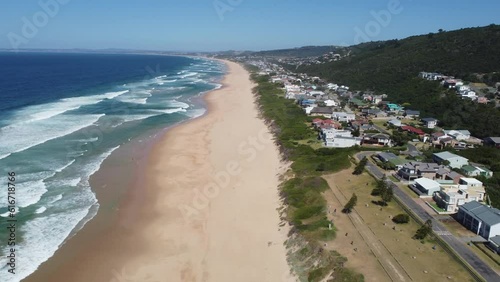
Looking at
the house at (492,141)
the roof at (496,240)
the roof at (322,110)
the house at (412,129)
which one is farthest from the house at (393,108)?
the roof at (496,240)

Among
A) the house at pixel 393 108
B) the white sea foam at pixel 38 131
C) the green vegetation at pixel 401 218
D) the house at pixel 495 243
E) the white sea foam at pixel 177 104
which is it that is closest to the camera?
the house at pixel 495 243

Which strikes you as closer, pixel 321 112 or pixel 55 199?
A: pixel 55 199

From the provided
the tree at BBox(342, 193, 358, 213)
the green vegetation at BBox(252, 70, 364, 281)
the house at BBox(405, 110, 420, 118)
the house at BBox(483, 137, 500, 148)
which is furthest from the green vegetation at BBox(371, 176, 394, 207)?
the house at BBox(405, 110, 420, 118)

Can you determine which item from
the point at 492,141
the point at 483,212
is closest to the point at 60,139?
the point at 483,212

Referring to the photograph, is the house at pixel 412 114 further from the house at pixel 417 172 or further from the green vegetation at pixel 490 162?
the house at pixel 417 172

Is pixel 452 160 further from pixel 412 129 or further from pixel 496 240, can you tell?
pixel 496 240

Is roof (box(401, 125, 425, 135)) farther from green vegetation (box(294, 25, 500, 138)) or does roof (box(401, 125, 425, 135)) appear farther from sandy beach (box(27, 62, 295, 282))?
sandy beach (box(27, 62, 295, 282))

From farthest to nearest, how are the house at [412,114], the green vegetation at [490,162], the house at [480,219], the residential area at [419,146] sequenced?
the house at [412,114] < the green vegetation at [490,162] < the residential area at [419,146] < the house at [480,219]
